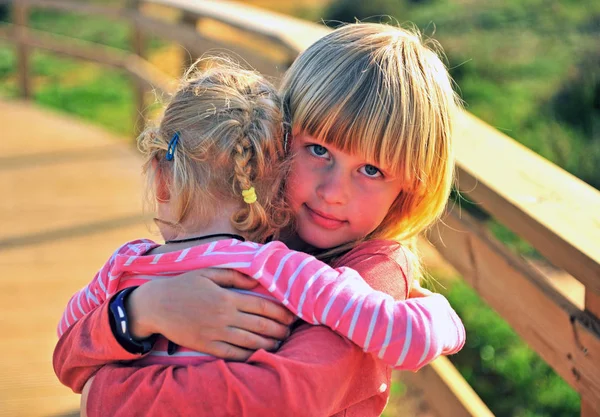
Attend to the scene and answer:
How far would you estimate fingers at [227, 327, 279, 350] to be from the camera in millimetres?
1382

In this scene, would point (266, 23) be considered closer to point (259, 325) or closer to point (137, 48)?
point (259, 325)

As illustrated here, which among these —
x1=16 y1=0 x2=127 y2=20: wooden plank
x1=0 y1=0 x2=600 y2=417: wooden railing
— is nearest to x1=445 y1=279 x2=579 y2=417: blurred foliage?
x1=0 y1=0 x2=600 y2=417: wooden railing

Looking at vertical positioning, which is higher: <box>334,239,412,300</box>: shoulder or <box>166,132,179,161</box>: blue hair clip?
<box>166,132,179,161</box>: blue hair clip

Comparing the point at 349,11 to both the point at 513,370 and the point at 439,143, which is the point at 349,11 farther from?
the point at 439,143

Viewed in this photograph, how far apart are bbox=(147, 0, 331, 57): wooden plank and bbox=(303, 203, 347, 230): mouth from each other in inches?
37.1

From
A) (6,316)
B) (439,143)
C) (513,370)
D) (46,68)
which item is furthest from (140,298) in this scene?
(46,68)

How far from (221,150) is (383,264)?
1.09 ft

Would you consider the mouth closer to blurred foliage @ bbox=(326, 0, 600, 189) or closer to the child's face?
the child's face

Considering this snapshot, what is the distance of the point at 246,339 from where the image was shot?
4.54 ft

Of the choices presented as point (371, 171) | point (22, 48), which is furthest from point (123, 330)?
point (22, 48)

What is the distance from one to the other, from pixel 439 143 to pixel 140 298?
0.60 metres

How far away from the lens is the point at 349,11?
10430mm

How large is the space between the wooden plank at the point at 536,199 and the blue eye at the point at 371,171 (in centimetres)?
29

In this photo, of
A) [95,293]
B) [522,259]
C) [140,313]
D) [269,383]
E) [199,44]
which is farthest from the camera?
[199,44]
